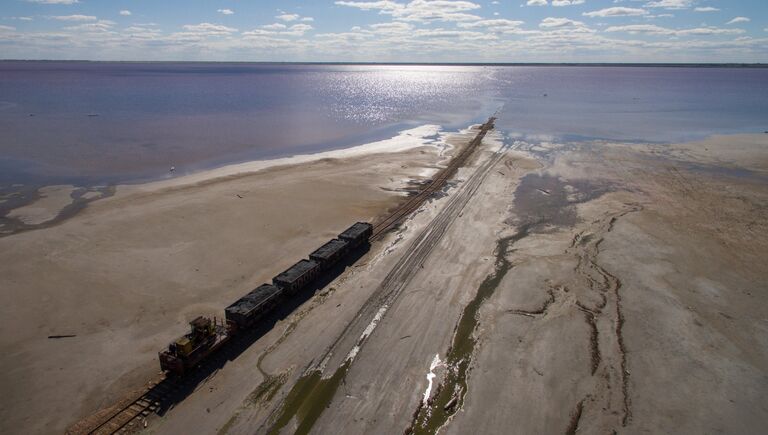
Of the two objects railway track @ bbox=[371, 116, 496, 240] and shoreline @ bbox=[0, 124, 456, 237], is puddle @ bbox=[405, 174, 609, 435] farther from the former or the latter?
shoreline @ bbox=[0, 124, 456, 237]

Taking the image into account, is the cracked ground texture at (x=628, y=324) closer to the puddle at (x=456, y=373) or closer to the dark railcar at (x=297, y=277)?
the puddle at (x=456, y=373)

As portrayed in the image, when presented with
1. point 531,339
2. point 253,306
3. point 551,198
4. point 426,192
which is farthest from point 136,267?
point 551,198

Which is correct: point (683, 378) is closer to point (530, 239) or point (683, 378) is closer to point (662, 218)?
point (530, 239)

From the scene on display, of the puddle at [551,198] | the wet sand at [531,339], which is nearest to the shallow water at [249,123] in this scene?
the puddle at [551,198]

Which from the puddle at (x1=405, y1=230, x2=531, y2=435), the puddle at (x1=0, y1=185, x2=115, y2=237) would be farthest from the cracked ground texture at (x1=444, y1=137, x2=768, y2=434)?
the puddle at (x1=0, y1=185, x2=115, y2=237)

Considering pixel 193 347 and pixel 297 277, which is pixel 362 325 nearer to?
pixel 297 277

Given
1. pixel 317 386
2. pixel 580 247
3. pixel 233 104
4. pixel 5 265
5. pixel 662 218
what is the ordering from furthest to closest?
pixel 233 104
pixel 662 218
pixel 580 247
pixel 5 265
pixel 317 386

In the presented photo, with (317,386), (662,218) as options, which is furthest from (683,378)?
(662,218)
